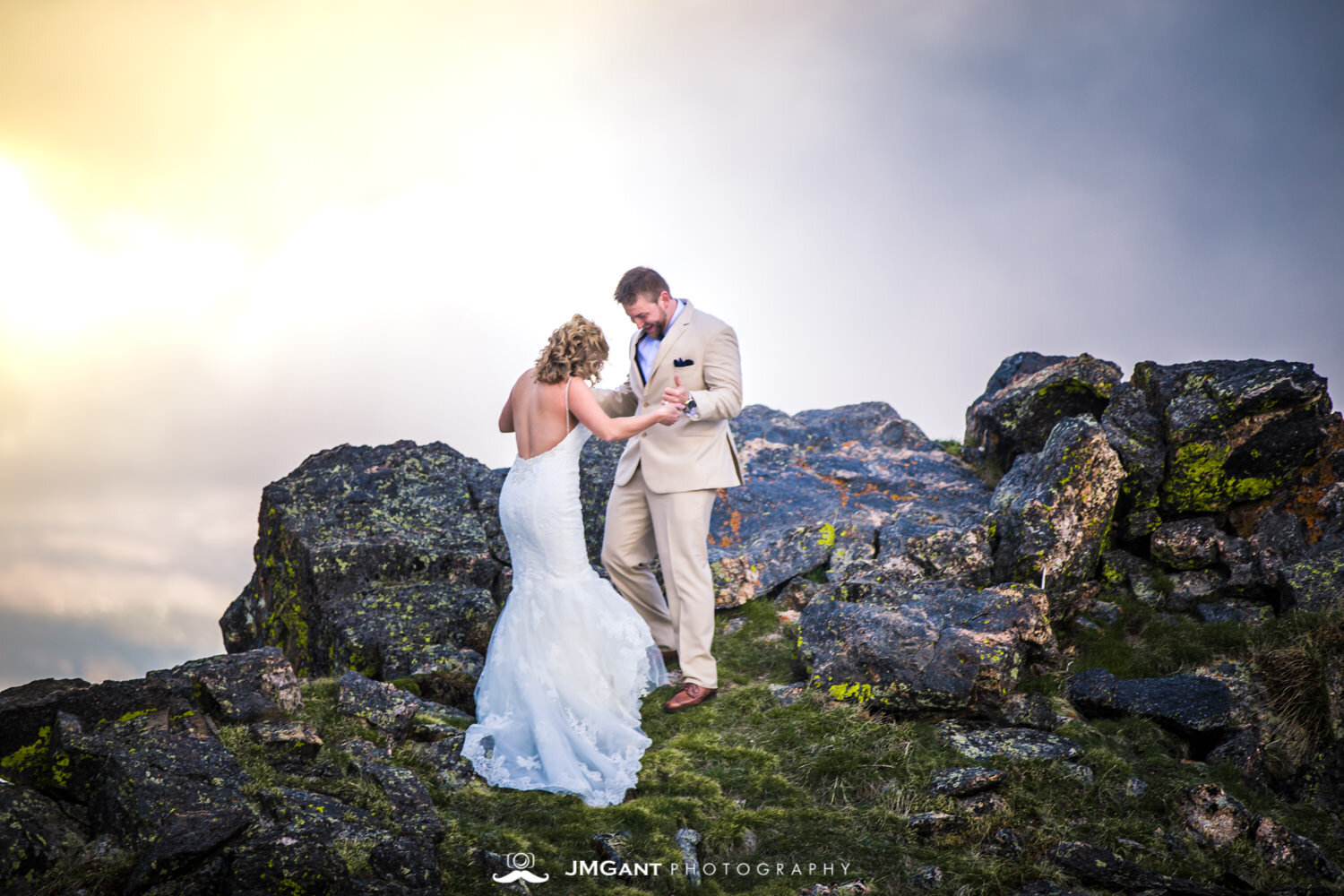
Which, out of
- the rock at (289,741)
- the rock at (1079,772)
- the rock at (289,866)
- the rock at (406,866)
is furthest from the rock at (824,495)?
the rock at (289,866)

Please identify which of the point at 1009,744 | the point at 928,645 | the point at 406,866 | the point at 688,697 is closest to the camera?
the point at 406,866

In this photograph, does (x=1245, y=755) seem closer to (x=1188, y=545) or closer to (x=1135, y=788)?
(x=1135, y=788)

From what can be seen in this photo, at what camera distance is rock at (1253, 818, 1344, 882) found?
5117 millimetres

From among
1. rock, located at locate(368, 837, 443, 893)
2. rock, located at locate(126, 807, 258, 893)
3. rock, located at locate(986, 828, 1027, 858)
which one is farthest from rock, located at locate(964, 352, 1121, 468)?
rock, located at locate(126, 807, 258, 893)

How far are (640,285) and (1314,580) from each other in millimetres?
6670

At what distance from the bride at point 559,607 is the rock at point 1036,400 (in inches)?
244

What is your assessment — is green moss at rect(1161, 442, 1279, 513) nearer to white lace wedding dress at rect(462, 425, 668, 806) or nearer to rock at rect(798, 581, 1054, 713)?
rock at rect(798, 581, 1054, 713)

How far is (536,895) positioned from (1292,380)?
29.7ft

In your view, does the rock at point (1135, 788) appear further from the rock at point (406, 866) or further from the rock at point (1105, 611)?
the rock at point (406, 866)

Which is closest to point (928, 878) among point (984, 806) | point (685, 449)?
point (984, 806)

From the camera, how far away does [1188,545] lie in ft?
30.0

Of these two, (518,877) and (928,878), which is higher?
(518,877)

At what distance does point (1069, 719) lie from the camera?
22.0 feet

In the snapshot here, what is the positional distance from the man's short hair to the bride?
824 millimetres
